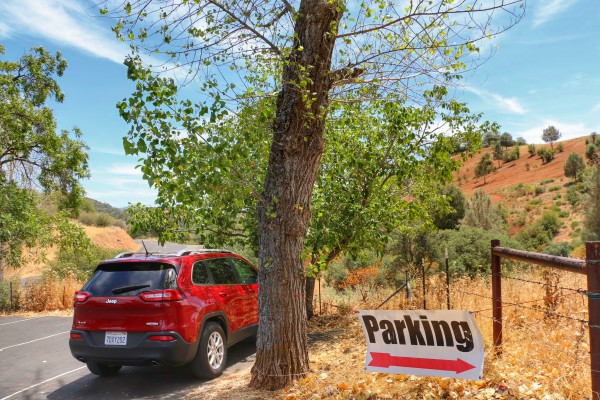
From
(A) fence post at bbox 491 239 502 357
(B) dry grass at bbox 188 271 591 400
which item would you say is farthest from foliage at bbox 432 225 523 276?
(A) fence post at bbox 491 239 502 357

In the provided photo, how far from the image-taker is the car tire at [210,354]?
267 inches

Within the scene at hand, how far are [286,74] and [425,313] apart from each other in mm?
3339

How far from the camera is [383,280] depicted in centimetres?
1738

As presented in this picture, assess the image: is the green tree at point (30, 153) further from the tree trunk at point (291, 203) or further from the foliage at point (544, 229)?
the foliage at point (544, 229)

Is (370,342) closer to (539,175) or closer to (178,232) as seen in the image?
(178,232)

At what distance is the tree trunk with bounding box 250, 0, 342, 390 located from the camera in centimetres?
614

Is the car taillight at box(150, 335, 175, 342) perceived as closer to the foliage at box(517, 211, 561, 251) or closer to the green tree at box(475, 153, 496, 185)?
the foliage at box(517, 211, 561, 251)

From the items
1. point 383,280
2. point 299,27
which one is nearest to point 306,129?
point 299,27

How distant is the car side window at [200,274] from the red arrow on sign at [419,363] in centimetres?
283

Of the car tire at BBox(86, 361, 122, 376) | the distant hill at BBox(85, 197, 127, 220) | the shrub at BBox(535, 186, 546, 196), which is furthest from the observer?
the distant hill at BBox(85, 197, 127, 220)

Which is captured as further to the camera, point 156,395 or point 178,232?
point 178,232

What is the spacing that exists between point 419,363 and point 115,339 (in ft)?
12.6

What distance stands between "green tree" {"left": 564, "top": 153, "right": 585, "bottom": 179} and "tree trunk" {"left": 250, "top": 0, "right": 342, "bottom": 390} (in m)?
67.9

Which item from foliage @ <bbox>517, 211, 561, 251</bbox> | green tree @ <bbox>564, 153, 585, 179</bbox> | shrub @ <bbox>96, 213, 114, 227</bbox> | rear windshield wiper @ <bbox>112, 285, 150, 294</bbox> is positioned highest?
green tree @ <bbox>564, 153, 585, 179</bbox>
